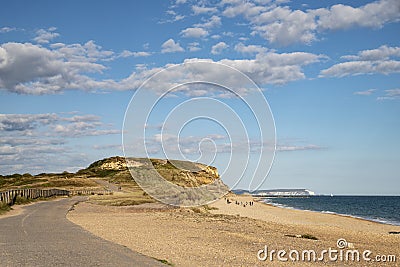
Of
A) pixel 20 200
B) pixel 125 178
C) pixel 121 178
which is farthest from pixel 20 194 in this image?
pixel 121 178

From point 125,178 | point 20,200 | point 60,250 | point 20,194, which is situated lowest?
point 60,250

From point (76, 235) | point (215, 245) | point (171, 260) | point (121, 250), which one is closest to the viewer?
point (171, 260)

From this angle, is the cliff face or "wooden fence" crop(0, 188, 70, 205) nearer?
"wooden fence" crop(0, 188, 70, 205)

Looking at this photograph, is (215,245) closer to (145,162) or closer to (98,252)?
(98,252)

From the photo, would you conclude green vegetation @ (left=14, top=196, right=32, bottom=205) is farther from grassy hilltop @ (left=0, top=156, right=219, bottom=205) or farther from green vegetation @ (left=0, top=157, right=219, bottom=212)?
grassy hilltop @ (left=0, top=156, right=219, bottom=205)

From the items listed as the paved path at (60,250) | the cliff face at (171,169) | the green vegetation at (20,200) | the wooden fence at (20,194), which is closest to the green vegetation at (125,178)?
the cliff face at (171,169)

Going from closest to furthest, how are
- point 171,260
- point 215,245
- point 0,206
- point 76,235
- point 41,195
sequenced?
point 171,260 < point 215,245 < point 76,235 < point 0,206 < point 41,195

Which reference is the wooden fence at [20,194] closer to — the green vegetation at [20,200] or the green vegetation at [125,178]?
the green vegetation at [20,200]

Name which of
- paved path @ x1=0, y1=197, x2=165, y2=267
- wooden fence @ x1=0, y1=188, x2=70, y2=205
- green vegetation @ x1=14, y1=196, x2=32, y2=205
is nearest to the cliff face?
wooden fence @ x1=0, y1=188, x2=70, y2=205

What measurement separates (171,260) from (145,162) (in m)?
156

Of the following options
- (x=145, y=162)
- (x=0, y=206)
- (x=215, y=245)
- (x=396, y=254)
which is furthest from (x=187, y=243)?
(x=145, y=162)

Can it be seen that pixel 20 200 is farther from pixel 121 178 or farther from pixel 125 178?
pixel 121 178

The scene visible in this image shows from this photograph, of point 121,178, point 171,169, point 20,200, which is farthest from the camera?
point 121,178

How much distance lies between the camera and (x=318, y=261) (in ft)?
60.6
